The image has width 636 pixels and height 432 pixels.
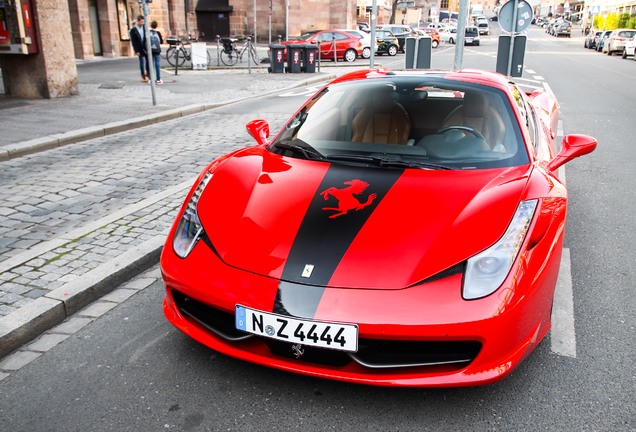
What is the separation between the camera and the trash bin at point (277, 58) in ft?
67.3

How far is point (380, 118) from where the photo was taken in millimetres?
4043

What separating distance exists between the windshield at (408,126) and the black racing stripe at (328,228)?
250 mm

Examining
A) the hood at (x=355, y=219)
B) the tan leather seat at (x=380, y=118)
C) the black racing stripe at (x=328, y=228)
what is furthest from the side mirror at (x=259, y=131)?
the black racing stripe at (x=328, y=228)

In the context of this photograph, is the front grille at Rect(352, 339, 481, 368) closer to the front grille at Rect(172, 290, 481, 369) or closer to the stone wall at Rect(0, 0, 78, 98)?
the front grille at Rect(172, 290, 481, 369)

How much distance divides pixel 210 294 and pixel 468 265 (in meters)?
1.16

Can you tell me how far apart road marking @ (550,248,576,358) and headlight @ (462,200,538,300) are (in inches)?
32.4

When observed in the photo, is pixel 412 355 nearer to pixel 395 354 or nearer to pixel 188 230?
pixel 395 354

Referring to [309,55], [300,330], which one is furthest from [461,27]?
[300,330]

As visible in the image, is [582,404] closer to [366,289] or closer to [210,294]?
[366,289]

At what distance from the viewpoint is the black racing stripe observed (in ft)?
8.03

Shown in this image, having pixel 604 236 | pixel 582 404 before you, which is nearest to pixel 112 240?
pixel 582 404

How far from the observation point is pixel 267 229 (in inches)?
110

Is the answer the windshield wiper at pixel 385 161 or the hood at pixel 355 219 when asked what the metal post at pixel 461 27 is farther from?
the hood at pixel 355 219

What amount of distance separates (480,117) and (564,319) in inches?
54.2
